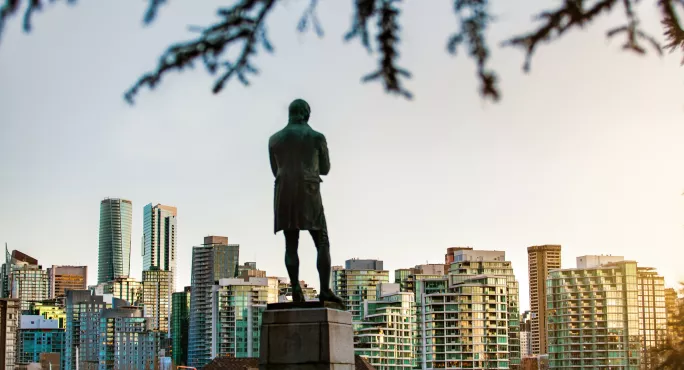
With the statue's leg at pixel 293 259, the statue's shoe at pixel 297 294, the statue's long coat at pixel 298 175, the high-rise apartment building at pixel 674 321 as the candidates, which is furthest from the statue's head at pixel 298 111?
the high-rise apartment building at pixel 674 321

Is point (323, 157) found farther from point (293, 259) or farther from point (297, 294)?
point (297, 294)

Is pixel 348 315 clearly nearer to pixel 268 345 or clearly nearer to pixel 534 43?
pixel 268 345

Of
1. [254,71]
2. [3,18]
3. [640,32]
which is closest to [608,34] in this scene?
[640,32]

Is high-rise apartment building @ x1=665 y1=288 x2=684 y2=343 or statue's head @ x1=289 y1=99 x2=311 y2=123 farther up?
statue's head @ x1=289 y1=99 x2=311 y2=123

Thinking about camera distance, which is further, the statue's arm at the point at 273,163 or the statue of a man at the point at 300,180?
the statue's arm at the point at 273,163

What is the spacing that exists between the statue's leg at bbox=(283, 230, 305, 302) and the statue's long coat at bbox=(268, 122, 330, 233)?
0.19 meters

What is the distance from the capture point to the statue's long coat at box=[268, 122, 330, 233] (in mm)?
13188

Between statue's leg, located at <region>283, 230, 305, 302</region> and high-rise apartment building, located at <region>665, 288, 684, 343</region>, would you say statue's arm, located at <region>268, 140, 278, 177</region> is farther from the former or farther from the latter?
high-rise apartment building, located at <region>665, 288, 684, 343</region>

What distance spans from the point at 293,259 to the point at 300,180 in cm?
101

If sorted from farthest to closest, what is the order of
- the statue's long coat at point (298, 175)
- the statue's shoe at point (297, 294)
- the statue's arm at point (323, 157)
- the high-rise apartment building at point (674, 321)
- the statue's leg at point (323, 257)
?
1. the high-rise apartment building at point (674, 321)
2. the statue's shoe at point (297, 294)
3. the statue's leg at point (323, 257)
4. the statue's arm at point (323, 157)
5. the statue's long coat at point (298, 175)

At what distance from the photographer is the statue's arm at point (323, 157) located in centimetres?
1334

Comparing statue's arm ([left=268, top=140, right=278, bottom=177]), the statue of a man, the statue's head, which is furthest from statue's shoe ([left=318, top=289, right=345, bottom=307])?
the statue's head

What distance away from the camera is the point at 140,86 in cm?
495

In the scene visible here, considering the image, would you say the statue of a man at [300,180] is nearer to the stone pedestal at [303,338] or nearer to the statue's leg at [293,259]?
the statue's leg at [293,259]
